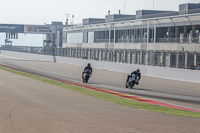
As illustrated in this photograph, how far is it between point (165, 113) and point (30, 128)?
6.44 meters

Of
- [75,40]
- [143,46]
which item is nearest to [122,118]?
[143,46]

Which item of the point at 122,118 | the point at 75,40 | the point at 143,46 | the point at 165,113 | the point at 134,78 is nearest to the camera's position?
the point at 122,118

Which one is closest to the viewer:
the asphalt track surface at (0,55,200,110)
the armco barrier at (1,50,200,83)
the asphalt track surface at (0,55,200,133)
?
the asphalt track surface at (0,55,200,133)

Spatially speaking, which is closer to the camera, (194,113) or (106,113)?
(106,113)

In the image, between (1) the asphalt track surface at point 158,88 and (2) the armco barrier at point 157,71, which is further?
(2) the armco barrier at point 157,71

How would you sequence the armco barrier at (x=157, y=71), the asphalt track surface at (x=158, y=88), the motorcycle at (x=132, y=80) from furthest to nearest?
the armco barrier at (x=157, y=71) → the motorcycle at (x=132, y=80) → the asphalt track surface at (x=158, y=88)

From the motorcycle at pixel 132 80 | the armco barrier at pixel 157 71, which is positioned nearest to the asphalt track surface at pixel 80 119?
the motorcycle at pixel 132 80

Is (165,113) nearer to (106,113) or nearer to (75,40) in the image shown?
(106,113)

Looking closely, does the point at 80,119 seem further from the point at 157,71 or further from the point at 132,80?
the point at 157,71

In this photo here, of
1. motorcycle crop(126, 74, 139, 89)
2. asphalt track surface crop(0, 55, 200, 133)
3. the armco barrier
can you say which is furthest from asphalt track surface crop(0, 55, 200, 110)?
asphalt track surface crop(0, 55, 200, 133)

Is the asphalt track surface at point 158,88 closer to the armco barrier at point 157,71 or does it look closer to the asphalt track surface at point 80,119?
the armco barrier at point 157,71

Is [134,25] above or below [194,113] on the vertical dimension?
above

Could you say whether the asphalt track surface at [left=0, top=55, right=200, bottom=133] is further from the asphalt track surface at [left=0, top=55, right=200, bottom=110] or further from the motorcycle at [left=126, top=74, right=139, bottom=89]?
the motorcycle at [left=126, top=74, right=139, bottom=89]

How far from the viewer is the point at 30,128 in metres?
10.1
